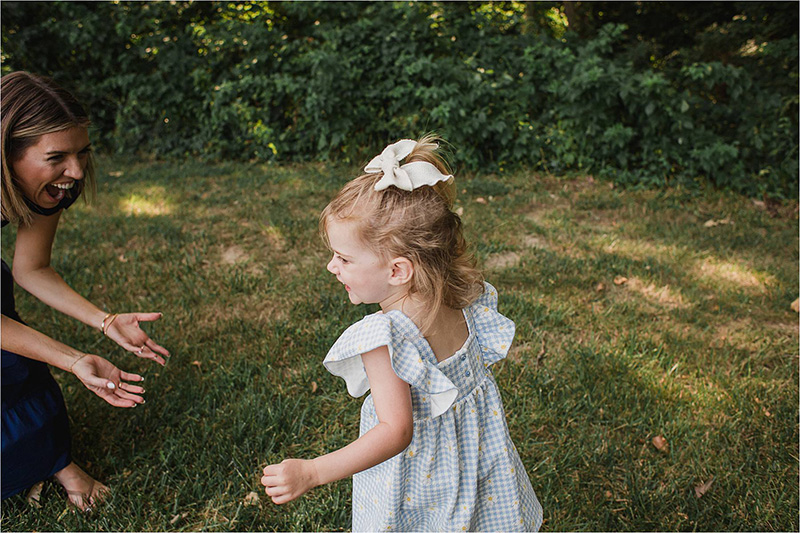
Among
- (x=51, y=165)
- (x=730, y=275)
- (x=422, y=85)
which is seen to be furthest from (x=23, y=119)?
(x=422, y=85)

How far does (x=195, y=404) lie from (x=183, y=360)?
1.30ft

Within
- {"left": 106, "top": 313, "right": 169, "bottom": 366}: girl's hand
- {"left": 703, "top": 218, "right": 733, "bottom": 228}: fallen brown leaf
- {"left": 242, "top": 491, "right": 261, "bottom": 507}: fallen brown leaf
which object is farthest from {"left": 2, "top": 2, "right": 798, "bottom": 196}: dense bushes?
{"left": 242, "top": 491, "right": 261, "bottom": 507}: fallen brown leaf

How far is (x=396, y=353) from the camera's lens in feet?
4.57

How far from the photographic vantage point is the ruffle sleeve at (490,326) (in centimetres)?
168

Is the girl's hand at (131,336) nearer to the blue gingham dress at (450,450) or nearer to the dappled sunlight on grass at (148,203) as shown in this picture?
the blue gingham dress at (450,450)

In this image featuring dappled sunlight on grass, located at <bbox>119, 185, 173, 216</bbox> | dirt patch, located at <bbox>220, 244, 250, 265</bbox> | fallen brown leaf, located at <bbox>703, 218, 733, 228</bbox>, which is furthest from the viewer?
dappled sunlight on grass, located at <bbox>119, 185, 173, 216</bbox>

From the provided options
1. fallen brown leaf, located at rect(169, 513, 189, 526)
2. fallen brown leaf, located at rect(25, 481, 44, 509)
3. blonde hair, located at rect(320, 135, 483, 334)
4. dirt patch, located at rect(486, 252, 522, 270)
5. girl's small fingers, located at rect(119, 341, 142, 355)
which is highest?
blonde hair, located at rect(320, 135, 483, 334)

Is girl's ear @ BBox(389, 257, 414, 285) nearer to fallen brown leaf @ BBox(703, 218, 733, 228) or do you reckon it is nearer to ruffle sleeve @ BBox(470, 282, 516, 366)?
ruffle sleeve @ BBox(470, 282, 516, 366)

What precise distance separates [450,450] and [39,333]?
144 cm

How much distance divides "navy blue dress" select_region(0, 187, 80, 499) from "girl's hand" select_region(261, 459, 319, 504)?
4.33ft

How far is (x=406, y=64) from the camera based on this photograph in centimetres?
605

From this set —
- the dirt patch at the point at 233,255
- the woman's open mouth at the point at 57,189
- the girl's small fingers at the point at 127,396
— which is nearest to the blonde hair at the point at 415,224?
the girl's small fingers at the point at 127,396

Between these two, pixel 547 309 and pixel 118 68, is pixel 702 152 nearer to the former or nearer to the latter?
pixel 547 309

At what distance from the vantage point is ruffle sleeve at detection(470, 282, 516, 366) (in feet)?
5.51
